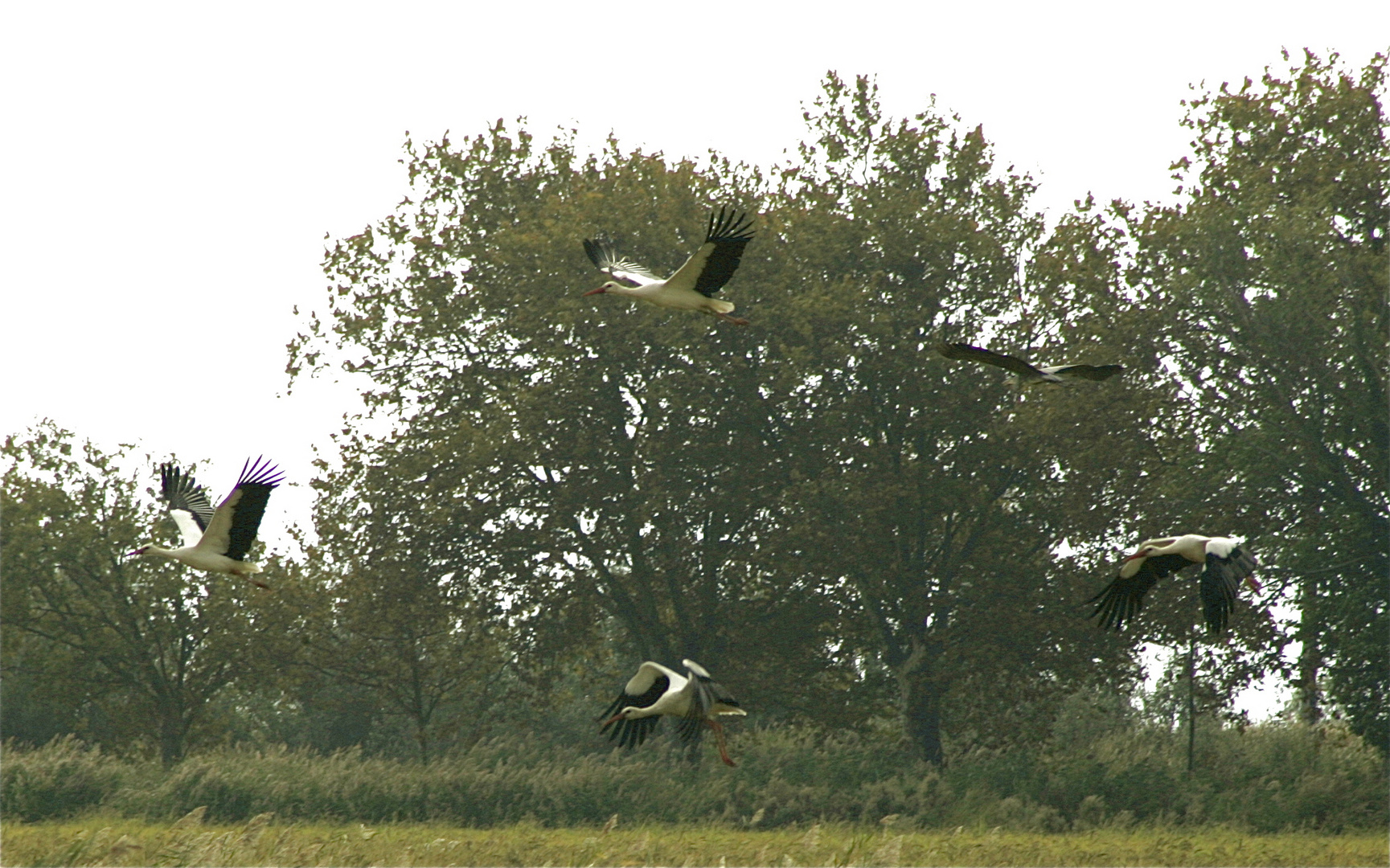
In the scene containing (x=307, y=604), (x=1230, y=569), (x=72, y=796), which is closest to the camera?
(x=1230, y=569)

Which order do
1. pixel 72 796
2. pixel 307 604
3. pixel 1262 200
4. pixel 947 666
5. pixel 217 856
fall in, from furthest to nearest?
pixel 307 604, pixel 947 666, pixel 1262 200, pixel 72 796, pixel 217 856

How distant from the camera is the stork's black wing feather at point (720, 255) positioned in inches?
490

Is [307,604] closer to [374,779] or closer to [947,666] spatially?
[374,779]

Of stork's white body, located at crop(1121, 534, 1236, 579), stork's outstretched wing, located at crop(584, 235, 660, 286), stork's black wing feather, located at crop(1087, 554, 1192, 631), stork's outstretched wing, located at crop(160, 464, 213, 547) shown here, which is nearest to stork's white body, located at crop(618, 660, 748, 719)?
stork's black wing feather, located at crop(1087, 554, 1192, 631)

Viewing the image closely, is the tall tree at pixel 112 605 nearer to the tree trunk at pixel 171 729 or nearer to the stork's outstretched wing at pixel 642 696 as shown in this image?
the tree trunk at pixel 171 729

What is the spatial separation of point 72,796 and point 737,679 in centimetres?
1090

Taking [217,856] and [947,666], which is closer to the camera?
[217,856]

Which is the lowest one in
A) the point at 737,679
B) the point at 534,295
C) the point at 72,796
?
the point at 72,796

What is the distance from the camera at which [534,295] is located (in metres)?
28.0

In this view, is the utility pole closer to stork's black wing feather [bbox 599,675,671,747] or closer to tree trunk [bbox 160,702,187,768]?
stork's black wing feather [bbox 599,675,671,747]

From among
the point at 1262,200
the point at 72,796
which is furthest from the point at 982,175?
the point at 72,796

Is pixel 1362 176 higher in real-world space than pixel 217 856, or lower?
higher

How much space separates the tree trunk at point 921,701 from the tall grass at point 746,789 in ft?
2.60

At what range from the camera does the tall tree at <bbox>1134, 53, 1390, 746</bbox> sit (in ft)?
80.0
